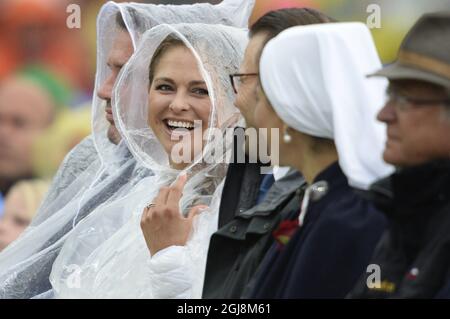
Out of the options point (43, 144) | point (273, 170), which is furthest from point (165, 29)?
point (43, 144)

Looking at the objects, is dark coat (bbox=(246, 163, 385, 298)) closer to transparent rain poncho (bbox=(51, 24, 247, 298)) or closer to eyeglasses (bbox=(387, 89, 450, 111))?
eyeglasses (bbox=(387, 89, 450, 111))

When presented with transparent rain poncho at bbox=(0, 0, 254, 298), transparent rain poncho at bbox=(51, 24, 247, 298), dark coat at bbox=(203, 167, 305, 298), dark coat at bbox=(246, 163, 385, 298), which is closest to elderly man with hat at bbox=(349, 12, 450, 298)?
dark coat at bbox=(246, 163, 385, 298)

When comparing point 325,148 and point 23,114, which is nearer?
point 325,148

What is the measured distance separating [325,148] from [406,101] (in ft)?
1.72

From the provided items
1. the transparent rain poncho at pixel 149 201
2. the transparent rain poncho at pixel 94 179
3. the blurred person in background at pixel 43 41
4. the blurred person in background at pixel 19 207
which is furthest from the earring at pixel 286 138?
the blurred person in background at pixel 43 41

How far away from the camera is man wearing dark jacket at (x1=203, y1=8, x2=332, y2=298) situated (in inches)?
180

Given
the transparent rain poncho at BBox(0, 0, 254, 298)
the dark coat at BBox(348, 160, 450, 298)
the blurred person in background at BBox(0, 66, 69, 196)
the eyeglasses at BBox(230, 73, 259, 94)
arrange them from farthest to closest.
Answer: the blurred person in background at BBox(0, 66, 69, 196), the transparent rain poncho at BBox(0, 0, 254, 298), the eyeglasses at BBox(230, 73, 259, 94), the dark coat at BBox(348, 160, 450, 298)

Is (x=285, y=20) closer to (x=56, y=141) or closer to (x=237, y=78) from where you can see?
(x=237, y=78)

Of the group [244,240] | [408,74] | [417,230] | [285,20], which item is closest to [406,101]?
[408,74]

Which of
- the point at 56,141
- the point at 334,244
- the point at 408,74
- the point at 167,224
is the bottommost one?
the point at 56,141

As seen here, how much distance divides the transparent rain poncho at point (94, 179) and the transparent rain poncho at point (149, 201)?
25 cm

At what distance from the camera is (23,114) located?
25.9ft

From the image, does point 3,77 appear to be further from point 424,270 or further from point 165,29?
point 424,270

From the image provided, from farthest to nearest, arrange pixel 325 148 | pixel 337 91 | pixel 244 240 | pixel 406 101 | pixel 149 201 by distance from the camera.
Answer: pixel 149 201 → pixel 244 240 → pixel 325 148 → pixel 337 91 → pixel 406 101
